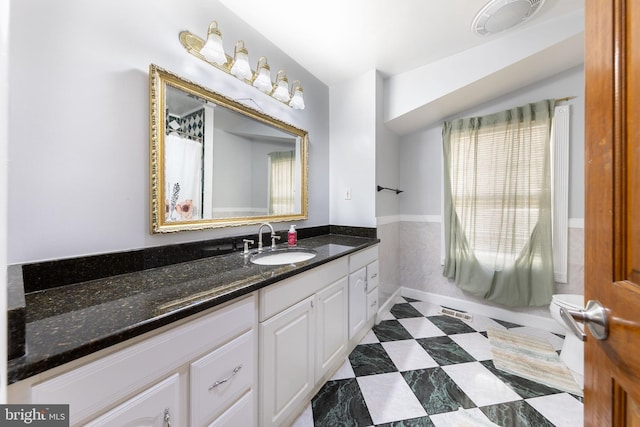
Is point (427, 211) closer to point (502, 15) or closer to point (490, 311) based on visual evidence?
point (490, 311)

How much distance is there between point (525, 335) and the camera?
6.35ft

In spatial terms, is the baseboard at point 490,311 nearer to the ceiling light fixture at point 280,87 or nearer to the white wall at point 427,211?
the white wall at point 427,211

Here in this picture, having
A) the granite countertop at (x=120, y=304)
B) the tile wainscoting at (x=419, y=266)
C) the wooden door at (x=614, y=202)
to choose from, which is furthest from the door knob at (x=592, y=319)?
the tile wainscoting at (x=419, y=266)

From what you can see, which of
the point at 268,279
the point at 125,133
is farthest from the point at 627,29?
the point at 125,133

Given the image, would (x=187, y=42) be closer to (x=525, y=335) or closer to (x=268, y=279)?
(x=268, y=279)

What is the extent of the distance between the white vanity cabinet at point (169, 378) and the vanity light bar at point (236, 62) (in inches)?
48.7

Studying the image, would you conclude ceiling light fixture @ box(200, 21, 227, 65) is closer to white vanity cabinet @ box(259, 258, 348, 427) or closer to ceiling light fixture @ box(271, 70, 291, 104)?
ceiling light fixture @ box(271, 70, 291, 104)

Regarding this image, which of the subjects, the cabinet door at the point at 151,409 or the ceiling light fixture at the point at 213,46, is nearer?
the cabinet door at the point at 151,409

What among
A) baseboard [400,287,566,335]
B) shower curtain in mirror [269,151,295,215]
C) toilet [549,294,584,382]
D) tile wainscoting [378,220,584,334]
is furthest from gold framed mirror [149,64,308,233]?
toilet [549,294,584,382]

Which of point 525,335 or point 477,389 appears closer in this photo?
point 477,389

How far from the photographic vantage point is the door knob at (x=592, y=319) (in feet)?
1.44

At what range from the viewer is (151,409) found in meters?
0.62

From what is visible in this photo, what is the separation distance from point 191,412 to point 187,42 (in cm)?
159

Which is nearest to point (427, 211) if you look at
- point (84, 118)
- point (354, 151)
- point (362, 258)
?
point (354, 151)
